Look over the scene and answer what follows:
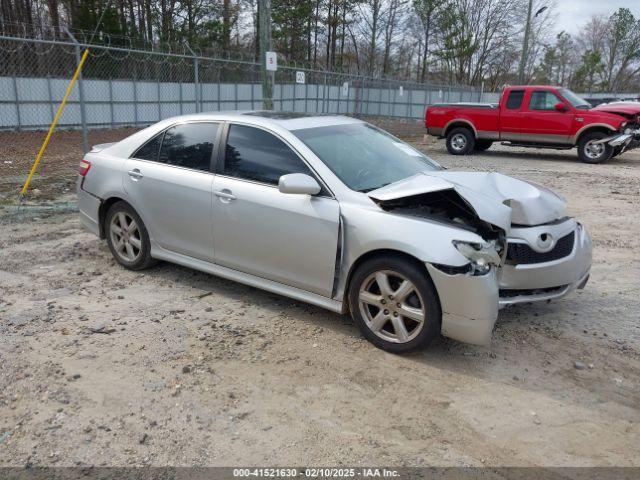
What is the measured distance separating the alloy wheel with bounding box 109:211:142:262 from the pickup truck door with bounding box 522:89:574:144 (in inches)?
488

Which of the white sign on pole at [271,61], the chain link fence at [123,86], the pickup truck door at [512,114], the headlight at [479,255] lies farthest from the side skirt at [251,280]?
the pickup truck door at [512,114]

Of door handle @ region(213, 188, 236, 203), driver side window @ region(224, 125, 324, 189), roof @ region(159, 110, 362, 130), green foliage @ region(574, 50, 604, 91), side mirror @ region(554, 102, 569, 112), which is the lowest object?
door handle @ region(213, 188, 236, 203)

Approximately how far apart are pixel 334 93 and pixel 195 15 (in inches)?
364

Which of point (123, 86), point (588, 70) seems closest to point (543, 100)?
point (123, 86)

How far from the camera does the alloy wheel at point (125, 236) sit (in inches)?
208

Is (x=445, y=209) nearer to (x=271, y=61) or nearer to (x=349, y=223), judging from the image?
(x=349, y=223)

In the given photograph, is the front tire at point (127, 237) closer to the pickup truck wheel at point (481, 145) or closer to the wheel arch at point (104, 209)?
the wheel arch at point (104, 209)

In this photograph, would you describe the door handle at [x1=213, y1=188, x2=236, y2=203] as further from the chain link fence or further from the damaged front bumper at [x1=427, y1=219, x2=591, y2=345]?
the chain link fence

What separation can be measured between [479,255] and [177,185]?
2.64 metres

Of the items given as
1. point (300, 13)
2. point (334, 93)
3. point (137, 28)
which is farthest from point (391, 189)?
point (300, 13)

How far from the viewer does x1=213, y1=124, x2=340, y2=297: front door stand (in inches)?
159

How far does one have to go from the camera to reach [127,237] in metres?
Result: 5.36

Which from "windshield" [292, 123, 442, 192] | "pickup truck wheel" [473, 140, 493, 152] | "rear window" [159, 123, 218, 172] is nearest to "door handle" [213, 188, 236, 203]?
"rear window" [159, 123, 218, 172]

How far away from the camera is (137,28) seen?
94.2 ft
